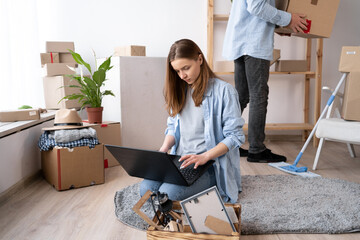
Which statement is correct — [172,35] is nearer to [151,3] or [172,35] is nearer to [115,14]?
[151,3]

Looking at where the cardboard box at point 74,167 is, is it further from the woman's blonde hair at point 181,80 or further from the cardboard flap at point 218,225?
the cardboard flap at point 218,225

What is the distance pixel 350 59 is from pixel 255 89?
2.03 feet

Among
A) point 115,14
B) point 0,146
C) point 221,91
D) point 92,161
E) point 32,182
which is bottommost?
point 32,182

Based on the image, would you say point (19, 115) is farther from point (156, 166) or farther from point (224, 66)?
point (224, 66)

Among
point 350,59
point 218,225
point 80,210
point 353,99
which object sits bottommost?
point 80,210

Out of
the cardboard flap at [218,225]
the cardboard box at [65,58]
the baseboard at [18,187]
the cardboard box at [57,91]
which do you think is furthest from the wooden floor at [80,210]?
the cardboard box at [65,58]

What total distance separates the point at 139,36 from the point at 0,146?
1.70 meters

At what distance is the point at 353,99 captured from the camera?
6.95ft

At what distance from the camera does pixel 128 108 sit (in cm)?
260

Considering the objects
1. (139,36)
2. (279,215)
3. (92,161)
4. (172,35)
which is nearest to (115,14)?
(139,36)

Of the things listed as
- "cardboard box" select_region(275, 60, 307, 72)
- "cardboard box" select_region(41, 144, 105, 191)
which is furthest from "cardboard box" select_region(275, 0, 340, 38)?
"cardboard box" select_region(41, 144, 105, 191)

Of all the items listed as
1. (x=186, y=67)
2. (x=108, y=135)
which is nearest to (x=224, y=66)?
(x=108, y=135)

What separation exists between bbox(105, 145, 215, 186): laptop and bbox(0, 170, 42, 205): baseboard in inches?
30.6

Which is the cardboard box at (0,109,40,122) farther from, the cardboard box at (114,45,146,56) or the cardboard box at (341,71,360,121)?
the cardboard box at (341,71,360,121)
